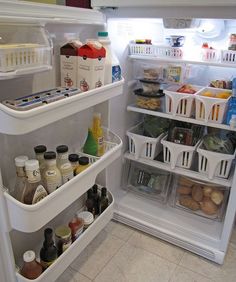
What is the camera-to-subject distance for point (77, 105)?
33.1 inches

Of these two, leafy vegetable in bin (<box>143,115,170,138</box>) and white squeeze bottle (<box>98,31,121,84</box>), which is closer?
white squeeze bottle (<box>98,31,121,84</box>)

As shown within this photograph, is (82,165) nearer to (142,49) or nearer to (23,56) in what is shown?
(23,56)

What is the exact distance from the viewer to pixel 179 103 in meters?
1.31

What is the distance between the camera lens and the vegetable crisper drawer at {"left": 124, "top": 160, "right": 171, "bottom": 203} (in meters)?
1.63

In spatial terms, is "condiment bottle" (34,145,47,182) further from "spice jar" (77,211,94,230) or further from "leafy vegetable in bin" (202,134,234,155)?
"leafy vegetable in bin" (202,134,234,155)

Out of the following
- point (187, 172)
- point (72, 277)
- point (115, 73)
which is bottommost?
point (72, 277)

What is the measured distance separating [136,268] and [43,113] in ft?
3.13

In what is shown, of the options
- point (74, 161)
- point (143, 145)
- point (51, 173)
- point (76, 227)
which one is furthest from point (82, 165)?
point (143, 145)

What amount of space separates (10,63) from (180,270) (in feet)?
3.87

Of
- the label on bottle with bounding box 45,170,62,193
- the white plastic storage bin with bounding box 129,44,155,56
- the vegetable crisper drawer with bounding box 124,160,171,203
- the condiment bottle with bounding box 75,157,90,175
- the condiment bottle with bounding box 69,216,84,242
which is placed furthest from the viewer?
the vegetable crisper drawer with bounding box 124,160,171,203

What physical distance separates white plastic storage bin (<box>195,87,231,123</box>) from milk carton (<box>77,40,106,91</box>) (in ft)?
1.73

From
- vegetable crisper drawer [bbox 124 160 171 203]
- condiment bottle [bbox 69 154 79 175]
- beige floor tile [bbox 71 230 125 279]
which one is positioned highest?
condiment bottle [bbox 69 154 79 175]

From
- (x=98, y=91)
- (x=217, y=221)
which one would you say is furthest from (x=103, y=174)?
(x=217, y=221)

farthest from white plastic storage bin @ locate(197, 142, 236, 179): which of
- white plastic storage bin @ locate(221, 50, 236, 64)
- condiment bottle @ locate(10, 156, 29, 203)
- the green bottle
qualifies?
condiment bottle @ locate(10, 156, 29, 203)
